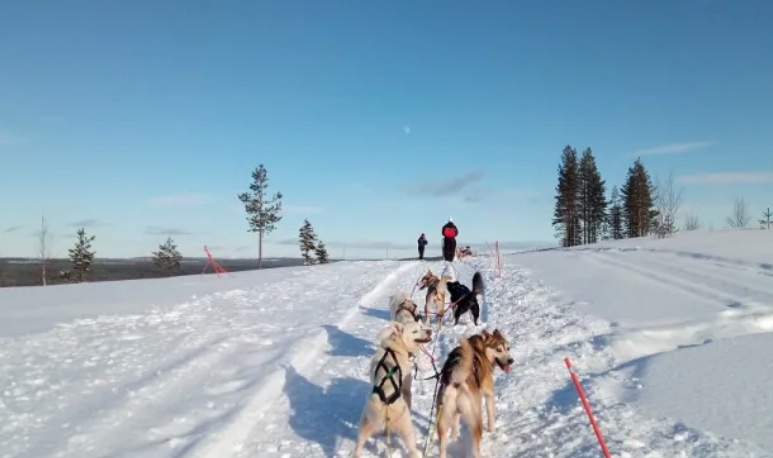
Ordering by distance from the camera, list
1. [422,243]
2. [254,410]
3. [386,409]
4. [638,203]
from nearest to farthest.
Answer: [386,409]
[254,410]
[422,243]
[638,203]

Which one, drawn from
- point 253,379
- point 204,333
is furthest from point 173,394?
point 204,333

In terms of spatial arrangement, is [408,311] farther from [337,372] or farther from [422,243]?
[422,243]

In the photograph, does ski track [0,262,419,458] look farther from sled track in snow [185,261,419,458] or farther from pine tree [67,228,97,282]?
pine tree [67,228,97,282]

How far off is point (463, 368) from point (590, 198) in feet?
204

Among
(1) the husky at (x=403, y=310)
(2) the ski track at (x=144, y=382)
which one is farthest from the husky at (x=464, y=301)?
(2) the ski track at (x=144, y=382)

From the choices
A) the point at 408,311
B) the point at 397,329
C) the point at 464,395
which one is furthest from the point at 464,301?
the point at 464,395

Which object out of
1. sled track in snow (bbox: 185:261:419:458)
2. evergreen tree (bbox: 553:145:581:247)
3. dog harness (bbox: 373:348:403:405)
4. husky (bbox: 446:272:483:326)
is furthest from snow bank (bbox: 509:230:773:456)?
evergreen tree (bbox: 553:145:581:247)

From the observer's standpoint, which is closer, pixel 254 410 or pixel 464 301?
pixel 254 410

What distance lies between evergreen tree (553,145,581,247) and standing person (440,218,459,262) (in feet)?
117

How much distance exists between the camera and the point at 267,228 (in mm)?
60844

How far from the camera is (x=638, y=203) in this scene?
197ft

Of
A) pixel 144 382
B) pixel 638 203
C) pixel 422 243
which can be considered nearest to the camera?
pixel 144 382

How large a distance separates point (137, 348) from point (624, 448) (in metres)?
7.99

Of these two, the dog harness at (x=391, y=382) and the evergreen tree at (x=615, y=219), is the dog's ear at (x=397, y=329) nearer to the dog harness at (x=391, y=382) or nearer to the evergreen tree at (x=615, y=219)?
the dog harness at (x=391, y=382)
